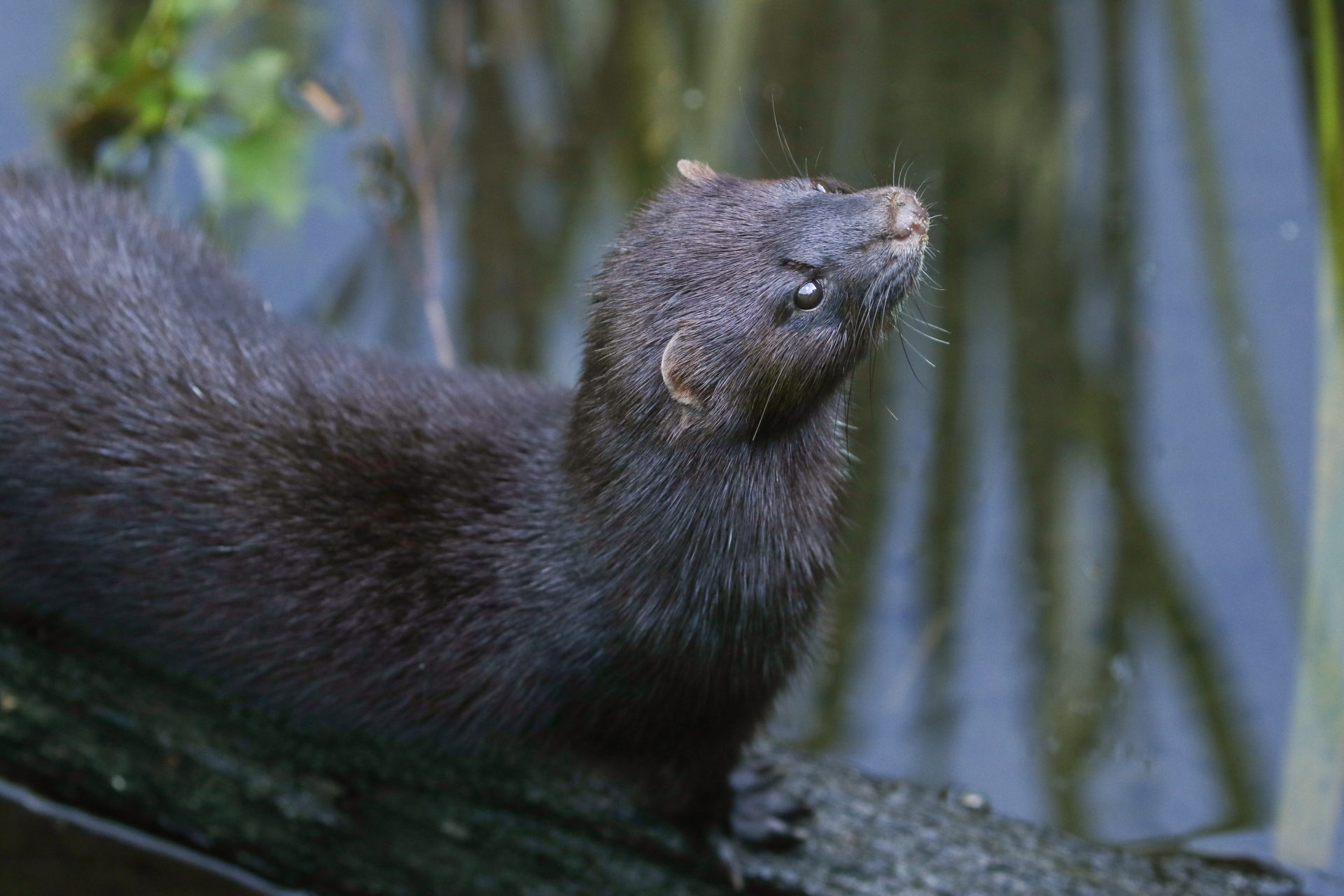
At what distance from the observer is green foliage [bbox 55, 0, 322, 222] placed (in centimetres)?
700

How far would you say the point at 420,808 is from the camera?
4.72m

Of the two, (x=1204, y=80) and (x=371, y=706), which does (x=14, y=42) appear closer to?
(x=371, y=706)

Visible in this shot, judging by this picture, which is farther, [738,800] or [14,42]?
[14,42]

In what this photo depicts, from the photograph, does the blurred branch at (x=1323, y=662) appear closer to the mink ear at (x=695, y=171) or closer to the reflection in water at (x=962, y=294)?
the reflection in water at (x=962, y=294)

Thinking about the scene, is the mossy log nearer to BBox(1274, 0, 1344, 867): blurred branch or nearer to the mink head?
BBox(1274, 0, 1344, 867): blurred branch

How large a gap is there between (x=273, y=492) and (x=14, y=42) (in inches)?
168

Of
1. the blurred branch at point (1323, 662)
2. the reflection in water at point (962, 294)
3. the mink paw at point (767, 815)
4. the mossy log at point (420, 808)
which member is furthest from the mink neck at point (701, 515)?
the blurred branch at point (1323, 662)

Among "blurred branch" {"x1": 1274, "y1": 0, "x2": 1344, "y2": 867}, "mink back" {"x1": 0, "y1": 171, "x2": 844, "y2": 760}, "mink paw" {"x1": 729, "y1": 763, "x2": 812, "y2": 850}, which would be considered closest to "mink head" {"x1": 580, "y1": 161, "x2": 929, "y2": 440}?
"mink back" {"x1": 0, "y1": 171, "x2": 844, "y2": 760}

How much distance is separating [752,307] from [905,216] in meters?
0.48

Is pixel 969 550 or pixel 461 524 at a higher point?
pixel 969 550

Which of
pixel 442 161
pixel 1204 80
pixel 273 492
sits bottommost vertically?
pixel 273 492

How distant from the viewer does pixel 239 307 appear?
4.83 meters

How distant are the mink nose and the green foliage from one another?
3899mm

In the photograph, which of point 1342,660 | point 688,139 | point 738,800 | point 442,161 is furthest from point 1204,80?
point 738,800
